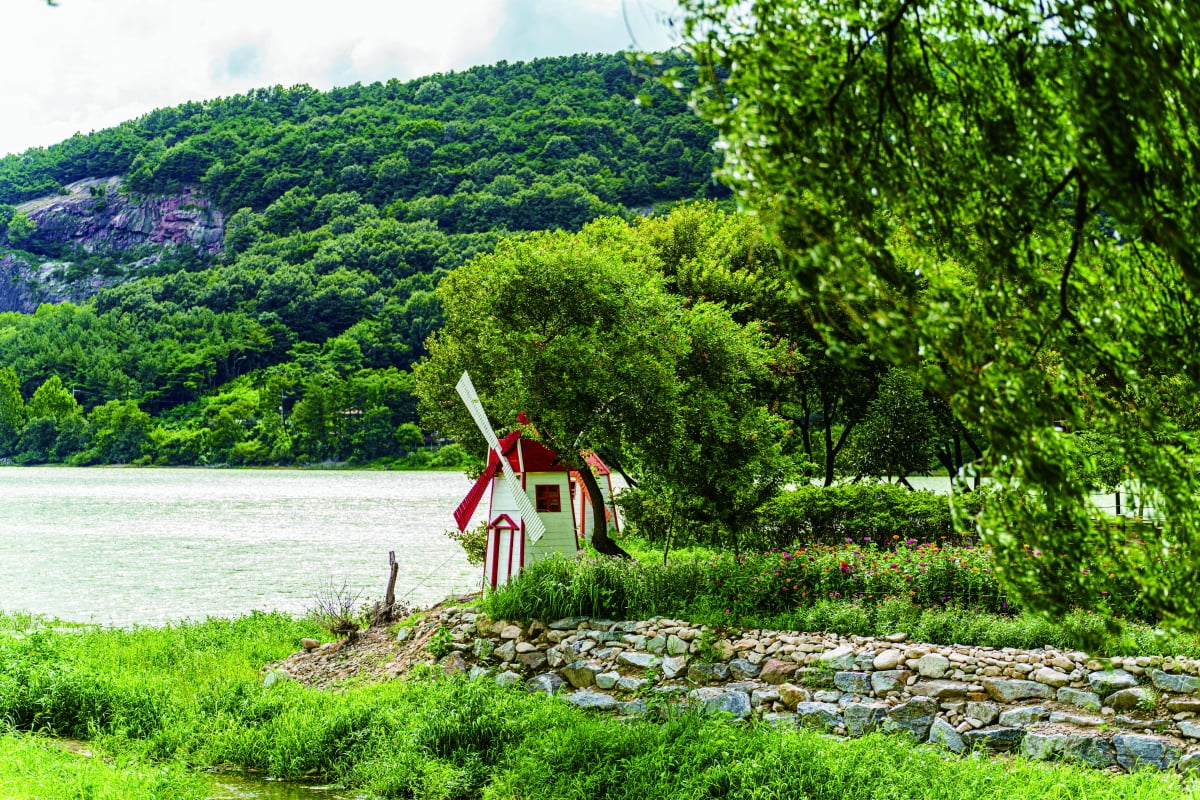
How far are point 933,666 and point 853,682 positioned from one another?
894 mm

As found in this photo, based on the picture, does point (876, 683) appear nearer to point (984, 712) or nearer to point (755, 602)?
point (984, 712)

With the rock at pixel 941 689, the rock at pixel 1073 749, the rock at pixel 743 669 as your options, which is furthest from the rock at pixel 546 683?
the rock at pixel 1073 749

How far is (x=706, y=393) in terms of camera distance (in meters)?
15.4

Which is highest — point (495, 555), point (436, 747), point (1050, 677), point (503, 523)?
point (503, 523)

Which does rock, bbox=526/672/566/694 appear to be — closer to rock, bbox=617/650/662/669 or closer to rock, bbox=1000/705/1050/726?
rock, bbox=617/650/662/669

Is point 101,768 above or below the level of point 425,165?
below

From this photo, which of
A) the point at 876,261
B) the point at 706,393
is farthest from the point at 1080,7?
the point at 706,393

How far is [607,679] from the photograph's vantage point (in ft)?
39.4

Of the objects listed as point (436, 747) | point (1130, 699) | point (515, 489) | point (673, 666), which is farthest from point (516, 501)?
point (1130, 699)

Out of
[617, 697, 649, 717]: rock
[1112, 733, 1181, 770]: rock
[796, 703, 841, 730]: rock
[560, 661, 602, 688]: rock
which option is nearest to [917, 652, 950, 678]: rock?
[796, 703, 841, 730]: rock

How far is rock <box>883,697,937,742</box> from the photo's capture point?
1010 cm

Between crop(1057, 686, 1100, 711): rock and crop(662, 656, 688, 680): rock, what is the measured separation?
4.25 meters

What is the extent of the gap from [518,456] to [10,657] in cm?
761

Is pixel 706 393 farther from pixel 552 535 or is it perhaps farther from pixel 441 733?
pixel 441 733
